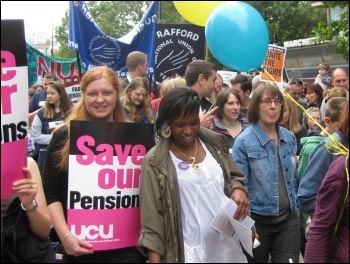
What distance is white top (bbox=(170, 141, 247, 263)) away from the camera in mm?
3873

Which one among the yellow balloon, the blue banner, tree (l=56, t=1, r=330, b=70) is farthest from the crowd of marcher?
tree (l=56, t=1, r=330, b=70)

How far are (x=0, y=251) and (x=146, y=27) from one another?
698 centimetres

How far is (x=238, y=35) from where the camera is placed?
5578 millimetres

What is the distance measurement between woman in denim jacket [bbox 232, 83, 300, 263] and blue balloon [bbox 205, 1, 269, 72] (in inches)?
17.0

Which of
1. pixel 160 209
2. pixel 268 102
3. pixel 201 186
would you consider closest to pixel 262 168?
pixel 268 102

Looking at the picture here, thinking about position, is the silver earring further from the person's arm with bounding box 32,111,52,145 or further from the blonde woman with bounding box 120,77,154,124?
the person's arm with bounding box 32,111,52,145

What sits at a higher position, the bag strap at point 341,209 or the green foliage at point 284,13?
the bag strap at point 341,209

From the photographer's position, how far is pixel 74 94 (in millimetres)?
11867

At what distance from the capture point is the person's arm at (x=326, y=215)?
3.42 metres

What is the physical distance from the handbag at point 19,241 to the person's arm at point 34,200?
0.13ft

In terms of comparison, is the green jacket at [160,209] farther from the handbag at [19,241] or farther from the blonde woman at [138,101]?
the blonde woman at [138,101]

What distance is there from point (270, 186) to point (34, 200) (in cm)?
A: 225

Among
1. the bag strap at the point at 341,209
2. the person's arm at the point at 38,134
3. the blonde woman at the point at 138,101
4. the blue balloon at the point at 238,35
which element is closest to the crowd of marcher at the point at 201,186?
the bag strap at the point at 341,209

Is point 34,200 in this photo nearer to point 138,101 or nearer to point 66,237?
point 66,237
